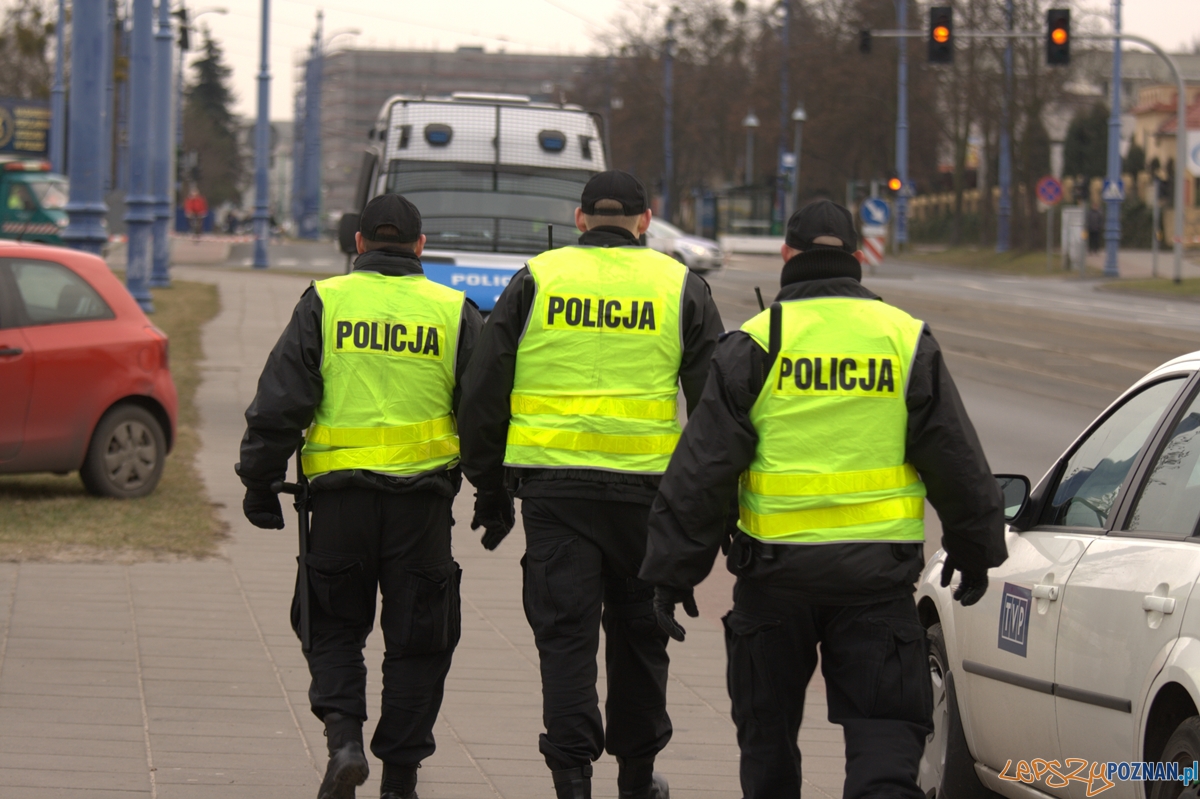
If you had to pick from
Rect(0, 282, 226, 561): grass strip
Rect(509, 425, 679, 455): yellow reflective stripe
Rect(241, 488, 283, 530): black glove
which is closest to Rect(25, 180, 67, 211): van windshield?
Rect(0, 282, 226, 561): grass strip

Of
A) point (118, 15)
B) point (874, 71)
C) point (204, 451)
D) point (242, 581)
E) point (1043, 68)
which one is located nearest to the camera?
point (242, 581)

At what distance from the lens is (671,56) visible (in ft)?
248

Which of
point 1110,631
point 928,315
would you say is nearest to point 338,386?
point 1110,631

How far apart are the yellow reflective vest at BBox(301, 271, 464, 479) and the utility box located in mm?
44881

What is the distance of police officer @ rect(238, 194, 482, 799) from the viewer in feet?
15.8

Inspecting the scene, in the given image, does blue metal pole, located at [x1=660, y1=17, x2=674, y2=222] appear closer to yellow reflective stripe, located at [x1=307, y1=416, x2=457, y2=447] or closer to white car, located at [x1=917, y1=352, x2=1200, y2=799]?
yellow reflective stripe, located at [x1=307, y1=416, x2=457, y2=447]

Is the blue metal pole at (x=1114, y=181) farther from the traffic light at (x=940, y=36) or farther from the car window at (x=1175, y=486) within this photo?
the car window at (x=1175, y=486)

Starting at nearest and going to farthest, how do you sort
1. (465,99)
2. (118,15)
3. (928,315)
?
(465,99) < (928,315) < (118,15)

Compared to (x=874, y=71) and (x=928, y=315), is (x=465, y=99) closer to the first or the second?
(x=928, y=315)

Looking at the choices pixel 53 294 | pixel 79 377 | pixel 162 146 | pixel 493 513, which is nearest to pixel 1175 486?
pixel 493 513

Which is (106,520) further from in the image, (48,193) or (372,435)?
(48,193)

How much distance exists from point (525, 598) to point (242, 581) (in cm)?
401

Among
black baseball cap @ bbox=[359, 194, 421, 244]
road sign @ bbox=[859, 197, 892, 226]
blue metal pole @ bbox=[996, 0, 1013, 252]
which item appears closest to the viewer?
black baseball cap @ bbox=[359, 194, 421, 244]

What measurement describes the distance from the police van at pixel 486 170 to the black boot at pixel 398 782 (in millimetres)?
11192
